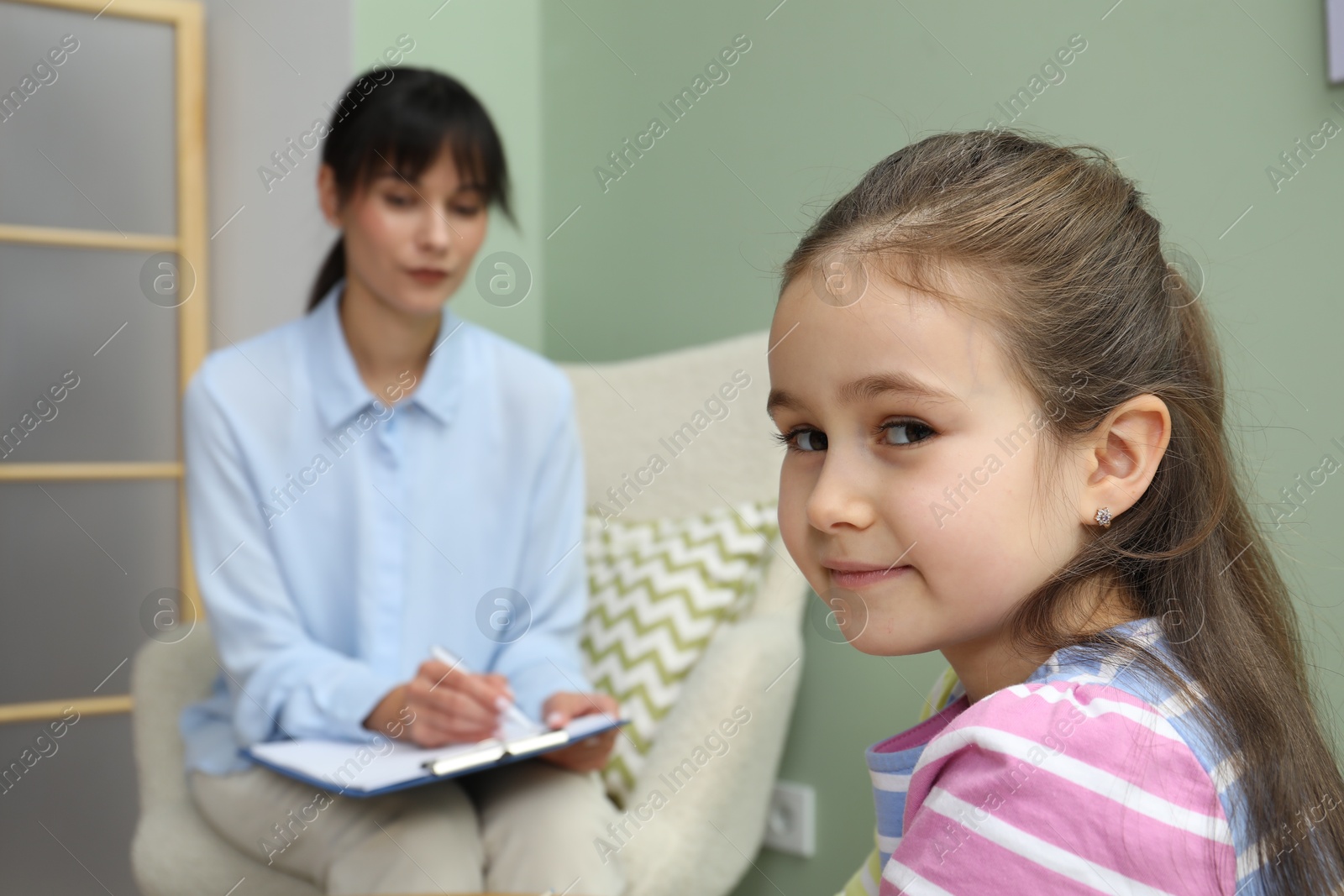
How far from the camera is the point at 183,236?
2123mm

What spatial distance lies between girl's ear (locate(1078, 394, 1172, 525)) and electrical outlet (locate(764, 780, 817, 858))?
3.42ft

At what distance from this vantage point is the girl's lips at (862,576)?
20.8 inches

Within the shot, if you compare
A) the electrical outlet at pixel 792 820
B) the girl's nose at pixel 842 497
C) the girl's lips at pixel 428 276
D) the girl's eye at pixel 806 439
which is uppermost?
the girl's eye at pixel 806 439

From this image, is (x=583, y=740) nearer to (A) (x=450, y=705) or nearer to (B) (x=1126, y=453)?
(A) (x=450, y=705)

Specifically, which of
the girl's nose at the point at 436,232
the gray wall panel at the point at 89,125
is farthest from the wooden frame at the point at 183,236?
the girl's nose at the point at 436,232

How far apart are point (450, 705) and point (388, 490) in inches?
14.6

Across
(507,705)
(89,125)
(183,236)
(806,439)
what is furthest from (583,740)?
(89,125)

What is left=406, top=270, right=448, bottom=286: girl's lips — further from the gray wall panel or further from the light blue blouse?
the gray wall panel

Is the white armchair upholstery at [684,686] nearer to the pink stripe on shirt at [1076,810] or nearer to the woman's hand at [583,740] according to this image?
the woman's hand at [583,740]

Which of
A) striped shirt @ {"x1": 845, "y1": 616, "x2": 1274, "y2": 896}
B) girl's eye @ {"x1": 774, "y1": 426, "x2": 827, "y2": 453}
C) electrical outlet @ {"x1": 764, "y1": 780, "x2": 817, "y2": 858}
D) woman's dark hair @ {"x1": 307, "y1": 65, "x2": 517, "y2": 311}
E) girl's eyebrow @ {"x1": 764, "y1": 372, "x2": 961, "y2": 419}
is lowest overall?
electrical outlet @ {"x1": 764, "y1": 780, "x2": 817, "y2": 858}

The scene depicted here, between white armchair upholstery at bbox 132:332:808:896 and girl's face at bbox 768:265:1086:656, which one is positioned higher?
girl's face at bbox 768:265:1086:656

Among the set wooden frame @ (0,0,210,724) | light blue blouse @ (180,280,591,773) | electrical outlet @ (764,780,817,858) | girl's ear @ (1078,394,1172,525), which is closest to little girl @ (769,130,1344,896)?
girl's ear @ (1078,394,1172,525)

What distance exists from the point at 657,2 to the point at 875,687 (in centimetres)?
112

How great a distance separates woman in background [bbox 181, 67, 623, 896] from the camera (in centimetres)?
117
